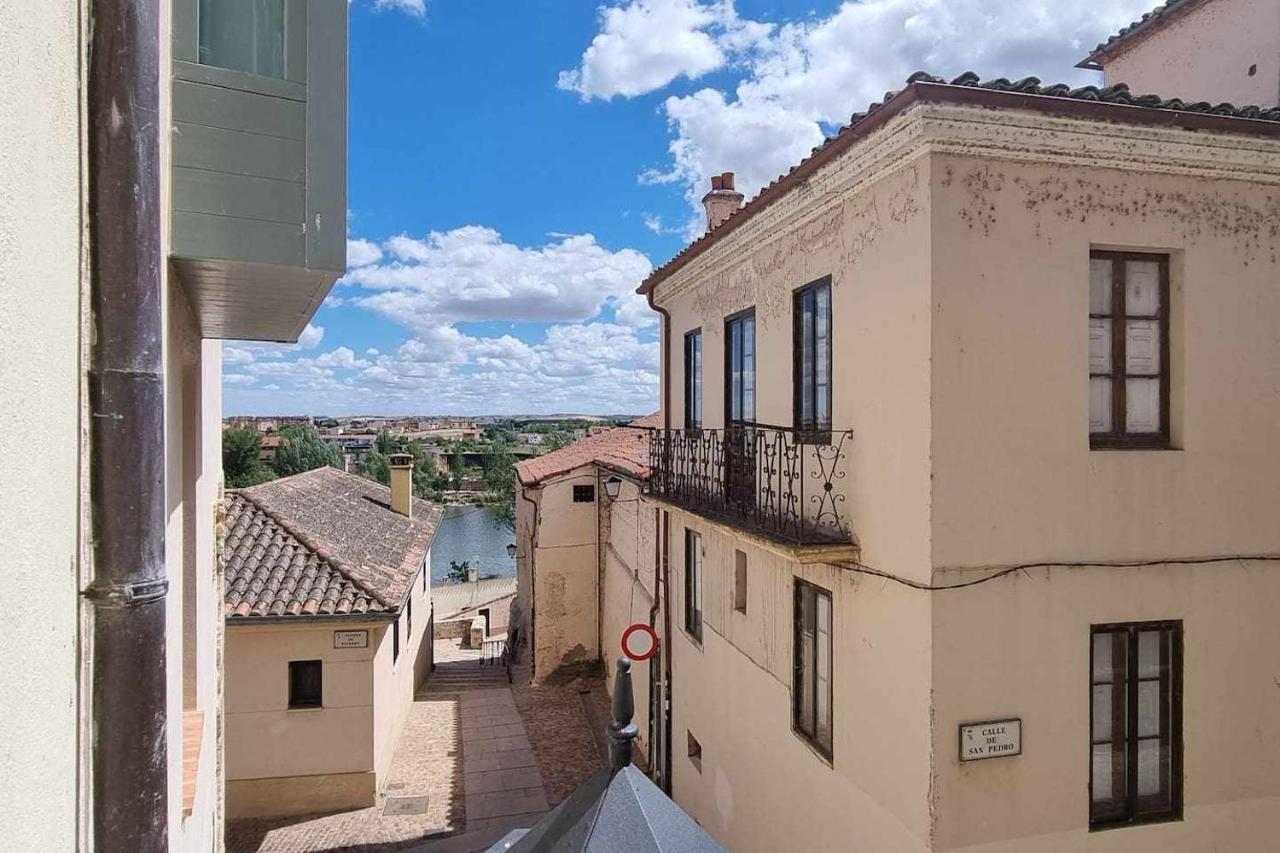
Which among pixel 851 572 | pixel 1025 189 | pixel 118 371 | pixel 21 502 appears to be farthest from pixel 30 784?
pixel 1025 189

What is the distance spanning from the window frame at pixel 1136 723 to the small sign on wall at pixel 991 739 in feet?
2.23

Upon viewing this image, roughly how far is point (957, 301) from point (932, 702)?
2.61 m

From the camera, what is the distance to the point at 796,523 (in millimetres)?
6395

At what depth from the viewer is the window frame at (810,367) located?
6438 mm

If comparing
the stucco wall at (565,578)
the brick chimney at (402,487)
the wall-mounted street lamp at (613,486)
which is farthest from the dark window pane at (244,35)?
the brick chimney at (402,487)

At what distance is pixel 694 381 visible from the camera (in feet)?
34.2

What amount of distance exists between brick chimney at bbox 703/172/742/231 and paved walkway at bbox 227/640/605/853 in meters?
9.02

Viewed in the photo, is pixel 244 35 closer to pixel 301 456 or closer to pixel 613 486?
pixel 613 486

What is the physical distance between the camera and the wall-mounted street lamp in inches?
623

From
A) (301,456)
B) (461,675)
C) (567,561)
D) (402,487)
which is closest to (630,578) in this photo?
(567,561)

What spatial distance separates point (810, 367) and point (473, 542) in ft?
233

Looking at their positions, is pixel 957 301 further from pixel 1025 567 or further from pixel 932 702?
pixel 932 702

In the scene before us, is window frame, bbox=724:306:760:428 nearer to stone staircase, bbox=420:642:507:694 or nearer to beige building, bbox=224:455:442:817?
beige building, bbox=224:455:442:817

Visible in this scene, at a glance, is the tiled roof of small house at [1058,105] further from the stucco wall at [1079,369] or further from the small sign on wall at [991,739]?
the small sign on wall at [991,739]
